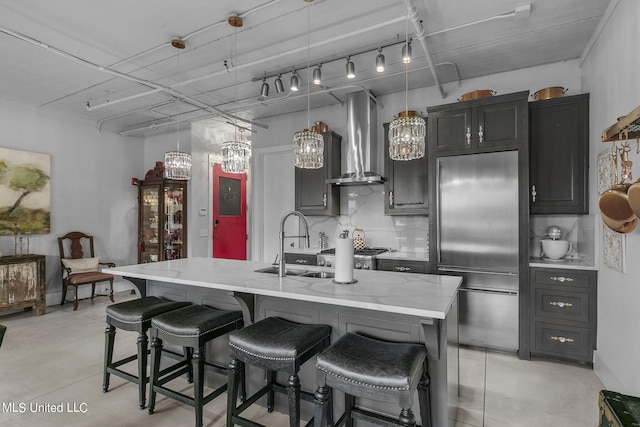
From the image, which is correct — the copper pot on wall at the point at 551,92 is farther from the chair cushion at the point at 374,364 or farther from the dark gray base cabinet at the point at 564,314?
the chair cushion at the point at 374,364

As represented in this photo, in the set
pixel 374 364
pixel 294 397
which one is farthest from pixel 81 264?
pixel 374 364

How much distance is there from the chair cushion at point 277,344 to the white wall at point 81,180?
16.2 ft

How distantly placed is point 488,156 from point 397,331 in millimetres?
2280

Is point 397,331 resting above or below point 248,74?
below

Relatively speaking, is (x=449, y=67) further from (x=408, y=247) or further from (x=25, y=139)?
(x=25, y=139)

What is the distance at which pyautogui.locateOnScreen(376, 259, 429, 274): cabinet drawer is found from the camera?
3.71m

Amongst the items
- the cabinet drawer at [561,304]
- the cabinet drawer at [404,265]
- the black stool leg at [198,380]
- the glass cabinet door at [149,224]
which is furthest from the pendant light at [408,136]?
the glass cabinet door at [149,224]

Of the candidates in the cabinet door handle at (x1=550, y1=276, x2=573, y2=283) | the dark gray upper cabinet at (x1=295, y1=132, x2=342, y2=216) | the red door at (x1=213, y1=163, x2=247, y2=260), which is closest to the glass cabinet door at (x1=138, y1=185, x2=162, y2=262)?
the red door at (x1=213, y1=163, x2=247, y2=260)

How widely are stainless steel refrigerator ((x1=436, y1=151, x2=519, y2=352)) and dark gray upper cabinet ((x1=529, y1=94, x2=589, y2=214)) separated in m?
0.33

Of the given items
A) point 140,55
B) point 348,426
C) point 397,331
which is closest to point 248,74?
point 140,55

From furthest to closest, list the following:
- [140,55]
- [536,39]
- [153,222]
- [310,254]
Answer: [153,222] → [310,254] → [140,55] → [536,39]

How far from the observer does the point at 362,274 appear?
250 cm

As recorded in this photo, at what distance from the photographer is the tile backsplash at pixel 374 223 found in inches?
172

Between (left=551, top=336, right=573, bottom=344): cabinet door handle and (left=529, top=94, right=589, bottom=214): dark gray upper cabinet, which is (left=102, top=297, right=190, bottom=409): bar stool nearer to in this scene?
(left=551, top=336, right=573, bottom=344): cabinet door handle
